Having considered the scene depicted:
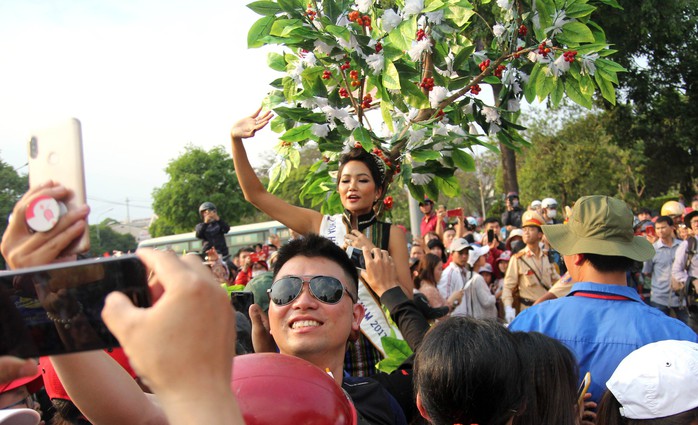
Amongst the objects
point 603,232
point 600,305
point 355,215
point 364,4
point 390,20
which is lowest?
point 600,305

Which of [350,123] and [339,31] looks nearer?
[339,31]

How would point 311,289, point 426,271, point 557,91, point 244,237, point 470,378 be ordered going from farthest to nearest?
point 244,237, point 426,271, point 557,91, point 311,289, point 470,378

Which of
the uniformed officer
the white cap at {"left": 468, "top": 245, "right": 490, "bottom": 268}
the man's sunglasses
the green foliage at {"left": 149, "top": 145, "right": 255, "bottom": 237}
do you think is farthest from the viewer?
the green foliage at {"left": 149, "top": 145, "right": 255, "bottom": 237}

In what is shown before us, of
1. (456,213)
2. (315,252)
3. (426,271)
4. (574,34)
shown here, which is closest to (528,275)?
(426,271)

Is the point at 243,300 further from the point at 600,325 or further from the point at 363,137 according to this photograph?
the point at 600,325

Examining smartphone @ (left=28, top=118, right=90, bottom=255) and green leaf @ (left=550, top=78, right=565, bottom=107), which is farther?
green leaf @ (left=550, top=78, right=565, bottom=107)

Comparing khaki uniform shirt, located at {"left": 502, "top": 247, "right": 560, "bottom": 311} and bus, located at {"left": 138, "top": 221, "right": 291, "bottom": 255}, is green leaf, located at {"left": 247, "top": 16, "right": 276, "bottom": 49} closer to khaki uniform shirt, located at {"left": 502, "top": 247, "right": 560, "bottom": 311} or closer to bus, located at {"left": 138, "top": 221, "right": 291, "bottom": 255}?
khaki uniform shirt, located at {"left": 502, "top": 247, "right": 560, "bottom": 311}

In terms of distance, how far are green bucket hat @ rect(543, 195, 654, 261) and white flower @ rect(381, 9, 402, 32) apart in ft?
3.95

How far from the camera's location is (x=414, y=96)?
3.27 m

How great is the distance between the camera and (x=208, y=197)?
4203 centimetres

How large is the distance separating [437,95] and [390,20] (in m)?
0.44

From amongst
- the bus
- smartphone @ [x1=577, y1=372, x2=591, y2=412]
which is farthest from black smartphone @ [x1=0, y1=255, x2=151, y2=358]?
the bus

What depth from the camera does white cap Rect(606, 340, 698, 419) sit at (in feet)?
6.59

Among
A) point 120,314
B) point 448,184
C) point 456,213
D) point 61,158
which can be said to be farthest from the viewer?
point 456,213
